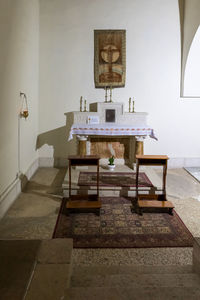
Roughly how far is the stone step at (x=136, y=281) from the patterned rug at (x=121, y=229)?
68.0 inches

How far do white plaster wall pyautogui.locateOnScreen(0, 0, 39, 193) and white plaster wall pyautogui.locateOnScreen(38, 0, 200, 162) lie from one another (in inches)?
20.3

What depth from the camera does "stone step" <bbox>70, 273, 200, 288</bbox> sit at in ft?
7.77

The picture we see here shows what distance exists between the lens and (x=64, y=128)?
8.70 meters

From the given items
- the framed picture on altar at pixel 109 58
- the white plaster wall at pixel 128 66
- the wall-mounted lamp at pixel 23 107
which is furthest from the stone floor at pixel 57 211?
the framed picture on altar at pixel 109 58

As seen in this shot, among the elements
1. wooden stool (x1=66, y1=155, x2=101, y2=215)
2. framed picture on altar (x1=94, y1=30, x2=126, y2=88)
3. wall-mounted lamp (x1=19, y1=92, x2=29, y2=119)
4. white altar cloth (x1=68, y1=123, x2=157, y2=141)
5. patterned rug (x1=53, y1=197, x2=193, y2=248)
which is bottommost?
patterned rug (x1=53, y1=197, x2=193, y2=248)

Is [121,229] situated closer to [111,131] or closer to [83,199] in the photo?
[83,199]

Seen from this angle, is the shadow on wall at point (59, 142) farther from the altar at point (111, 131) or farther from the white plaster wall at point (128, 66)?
the altar at point (111, 131)

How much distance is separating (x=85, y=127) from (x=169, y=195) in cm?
258

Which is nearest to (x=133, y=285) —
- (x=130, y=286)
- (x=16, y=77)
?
(x=130, y=286)

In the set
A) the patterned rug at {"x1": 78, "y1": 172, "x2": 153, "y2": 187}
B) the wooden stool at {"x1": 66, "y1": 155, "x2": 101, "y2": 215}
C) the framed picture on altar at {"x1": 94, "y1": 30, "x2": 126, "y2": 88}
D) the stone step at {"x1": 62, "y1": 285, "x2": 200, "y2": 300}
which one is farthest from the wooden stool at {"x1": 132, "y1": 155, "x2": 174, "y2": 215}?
the framed picture on altar at {"x1": 94, "y1": 30, "x2": 126, "y2": 88}

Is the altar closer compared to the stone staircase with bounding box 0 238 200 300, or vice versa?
the stone staircase with bounding box 0 238 200 300

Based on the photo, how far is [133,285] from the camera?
2316 mm

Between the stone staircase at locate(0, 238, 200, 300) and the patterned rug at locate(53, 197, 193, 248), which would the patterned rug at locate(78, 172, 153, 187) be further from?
the stone staircase at locate(0, 238, 200, 300)

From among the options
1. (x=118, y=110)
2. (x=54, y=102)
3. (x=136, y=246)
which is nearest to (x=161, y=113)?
(x=118, y=110)
